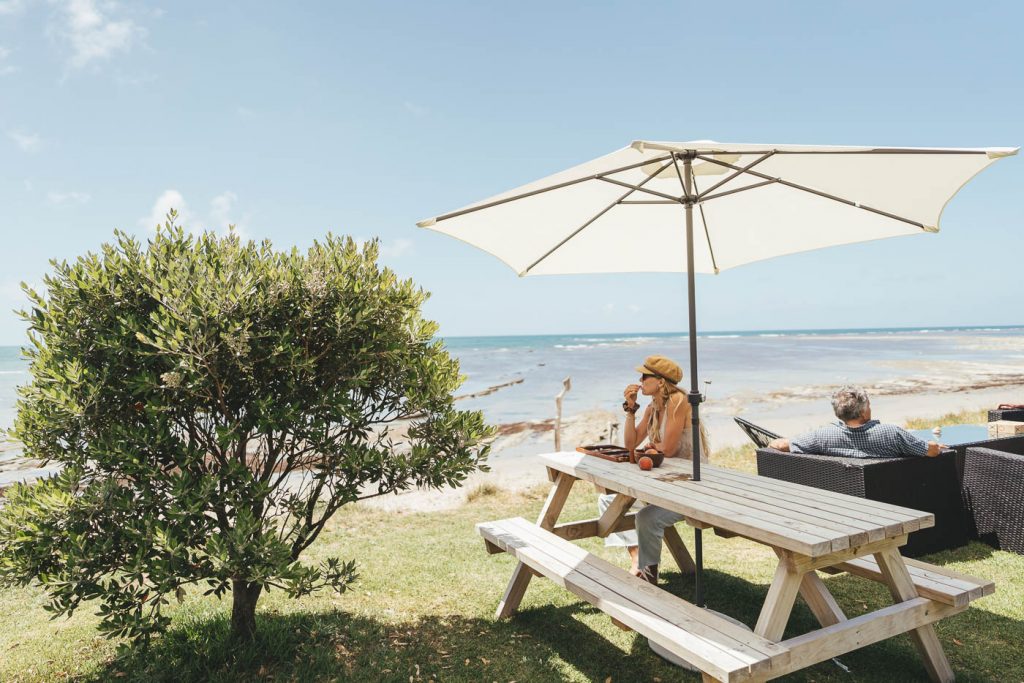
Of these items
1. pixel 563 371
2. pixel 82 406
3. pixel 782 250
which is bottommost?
pixel 563 371

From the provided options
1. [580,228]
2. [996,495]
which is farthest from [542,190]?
[996,495]

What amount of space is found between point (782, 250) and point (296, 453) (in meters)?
3.99

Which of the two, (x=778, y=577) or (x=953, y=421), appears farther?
(x=953, y=421)

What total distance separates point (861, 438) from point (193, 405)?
4783mm

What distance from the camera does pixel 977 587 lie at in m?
2.98

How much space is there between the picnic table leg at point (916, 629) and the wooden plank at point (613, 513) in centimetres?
178

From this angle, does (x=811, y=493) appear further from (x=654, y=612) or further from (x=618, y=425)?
(x=618, y=425)

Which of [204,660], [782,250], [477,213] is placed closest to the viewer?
[204,660]

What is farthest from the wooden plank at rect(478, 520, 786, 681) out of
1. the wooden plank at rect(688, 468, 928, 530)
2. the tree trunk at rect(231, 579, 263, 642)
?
the tree trunk at rect(231, 579, 263, 642)

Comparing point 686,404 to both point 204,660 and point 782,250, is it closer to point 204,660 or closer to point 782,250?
point 782,250

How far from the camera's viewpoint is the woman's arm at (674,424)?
4.25m

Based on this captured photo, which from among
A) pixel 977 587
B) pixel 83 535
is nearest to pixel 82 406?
pixel 83 535

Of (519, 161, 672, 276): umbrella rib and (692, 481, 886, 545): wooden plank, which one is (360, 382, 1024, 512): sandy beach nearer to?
(519, 161, 672, 276): umbrella rib

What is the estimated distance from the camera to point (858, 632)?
2686 mm
